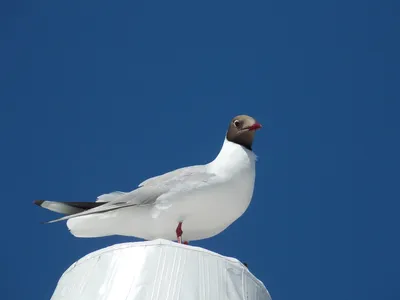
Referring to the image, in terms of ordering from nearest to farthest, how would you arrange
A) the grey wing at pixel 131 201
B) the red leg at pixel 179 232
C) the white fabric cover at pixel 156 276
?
the white fabric cover at pixel 156 276 < the red leg at pixel 179 232 < the grey wing at pixel 131 201

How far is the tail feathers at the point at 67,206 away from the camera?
5789mm

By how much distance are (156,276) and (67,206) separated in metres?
1.92

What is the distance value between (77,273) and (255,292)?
958 millimetres

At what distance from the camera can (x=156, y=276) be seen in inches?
160

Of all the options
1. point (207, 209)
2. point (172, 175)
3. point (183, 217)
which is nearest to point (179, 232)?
point (183, 217)

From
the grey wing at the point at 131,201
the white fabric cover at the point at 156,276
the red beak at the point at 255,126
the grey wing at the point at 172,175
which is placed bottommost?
the white fabric cover at the point at 156,276

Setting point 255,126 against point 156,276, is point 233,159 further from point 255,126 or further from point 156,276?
point 156,276

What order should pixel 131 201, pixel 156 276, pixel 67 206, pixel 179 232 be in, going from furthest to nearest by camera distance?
pixel 67 206 → pixel 131 201 → pixel 179 232 → pixel 156 276

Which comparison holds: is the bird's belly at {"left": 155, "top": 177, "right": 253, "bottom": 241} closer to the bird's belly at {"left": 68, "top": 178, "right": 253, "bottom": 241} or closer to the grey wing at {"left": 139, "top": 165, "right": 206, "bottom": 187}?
the bird's belly at {"left": 68, "top": 178, "right": 253, "bottom": 241}

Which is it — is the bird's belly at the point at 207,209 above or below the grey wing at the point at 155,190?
below

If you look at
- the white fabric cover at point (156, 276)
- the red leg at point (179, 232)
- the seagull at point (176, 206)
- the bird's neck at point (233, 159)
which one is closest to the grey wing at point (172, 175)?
the seagull at point (176, 206)

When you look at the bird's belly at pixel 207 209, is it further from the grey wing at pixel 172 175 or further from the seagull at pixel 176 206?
the grey wing at pixel 172 175

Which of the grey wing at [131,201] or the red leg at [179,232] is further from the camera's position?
the grey wing at [131,201]

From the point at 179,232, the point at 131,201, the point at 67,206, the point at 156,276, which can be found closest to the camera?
the point at 156,276
